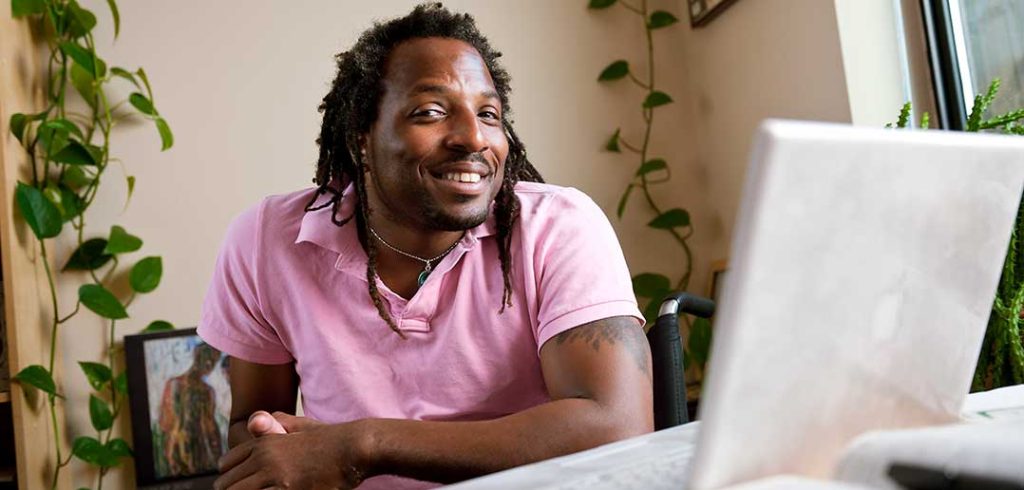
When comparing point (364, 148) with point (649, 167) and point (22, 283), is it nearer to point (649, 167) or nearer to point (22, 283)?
point (22, 283)

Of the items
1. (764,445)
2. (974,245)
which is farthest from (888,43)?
(764,445)

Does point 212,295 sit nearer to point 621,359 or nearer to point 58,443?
point 621,359

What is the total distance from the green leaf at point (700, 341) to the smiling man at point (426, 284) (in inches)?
50.5

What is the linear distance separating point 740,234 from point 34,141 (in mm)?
2169

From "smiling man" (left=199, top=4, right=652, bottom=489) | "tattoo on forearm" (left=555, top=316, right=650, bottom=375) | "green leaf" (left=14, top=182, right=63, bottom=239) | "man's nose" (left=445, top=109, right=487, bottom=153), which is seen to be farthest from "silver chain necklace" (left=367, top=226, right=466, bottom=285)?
"green leaf" (left=14, top=182, right=63, bottom=239)

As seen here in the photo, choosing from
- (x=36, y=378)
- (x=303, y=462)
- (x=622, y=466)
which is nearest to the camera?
(x=622, y=466)

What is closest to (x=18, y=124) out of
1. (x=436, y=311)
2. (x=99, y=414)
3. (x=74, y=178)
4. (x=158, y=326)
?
(x=74, y=178)

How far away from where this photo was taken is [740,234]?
1.40 ft

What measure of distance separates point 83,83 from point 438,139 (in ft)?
4.52

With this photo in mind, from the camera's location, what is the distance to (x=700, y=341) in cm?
258

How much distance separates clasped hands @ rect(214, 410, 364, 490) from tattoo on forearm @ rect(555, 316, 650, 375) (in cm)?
31

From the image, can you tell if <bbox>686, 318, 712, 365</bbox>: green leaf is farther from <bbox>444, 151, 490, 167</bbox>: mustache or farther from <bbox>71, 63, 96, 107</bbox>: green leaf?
<bbox>71, 63, 96, 107</bbox>: green leaf

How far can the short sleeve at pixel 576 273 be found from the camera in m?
1.14

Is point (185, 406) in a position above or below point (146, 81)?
below
